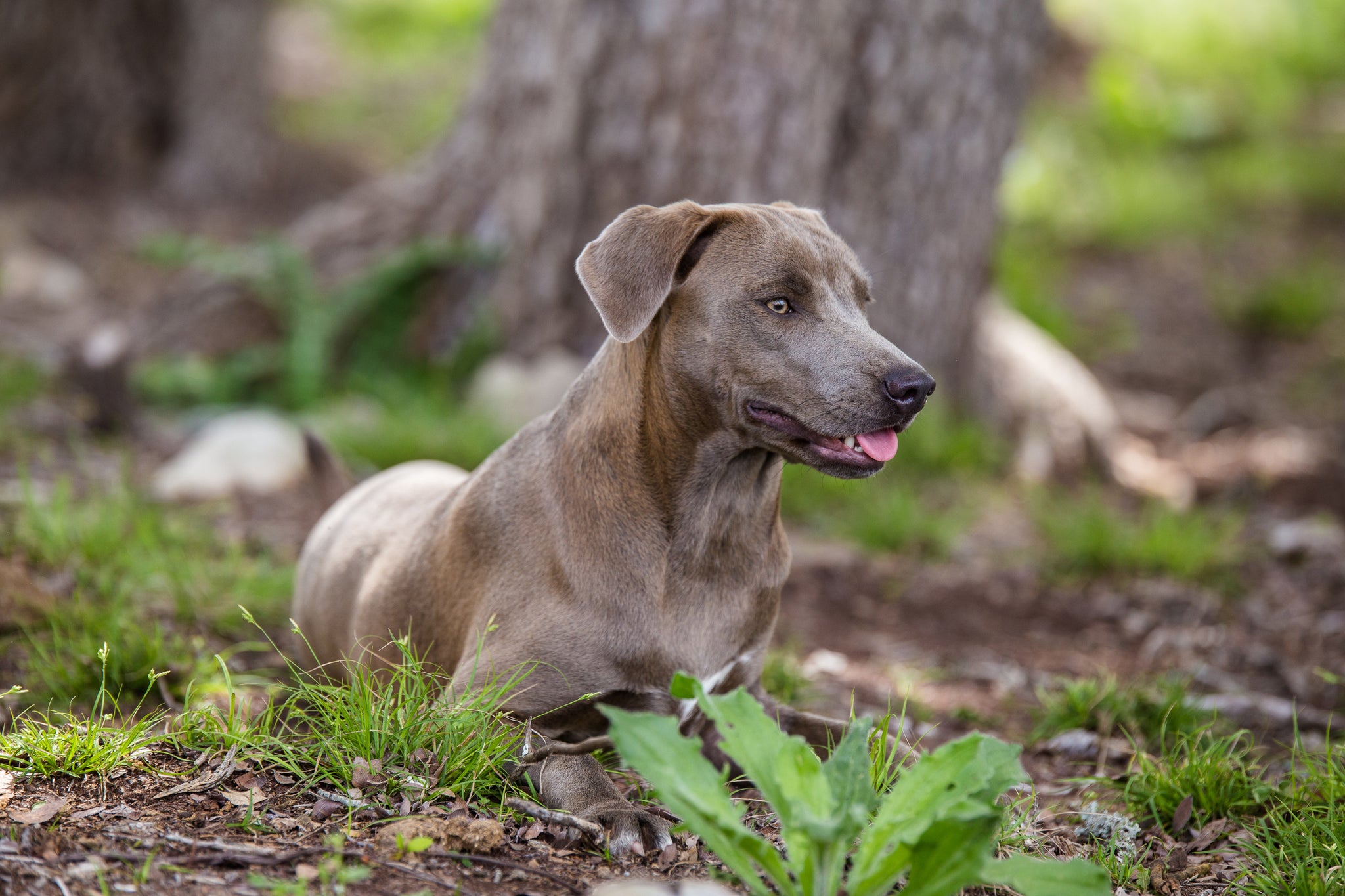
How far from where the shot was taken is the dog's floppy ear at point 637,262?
2.86 metres

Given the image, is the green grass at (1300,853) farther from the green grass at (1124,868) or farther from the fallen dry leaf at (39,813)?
the fallen dry leaf at (39,813)

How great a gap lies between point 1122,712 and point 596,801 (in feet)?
6.26

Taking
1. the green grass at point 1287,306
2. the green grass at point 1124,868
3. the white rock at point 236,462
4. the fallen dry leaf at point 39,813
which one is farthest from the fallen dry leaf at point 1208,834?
the green grass at point 1287,306

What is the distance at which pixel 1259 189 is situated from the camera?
11.0 metres

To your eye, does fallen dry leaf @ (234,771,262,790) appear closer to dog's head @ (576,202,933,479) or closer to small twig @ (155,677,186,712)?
small twig @ (155,677,186,712)

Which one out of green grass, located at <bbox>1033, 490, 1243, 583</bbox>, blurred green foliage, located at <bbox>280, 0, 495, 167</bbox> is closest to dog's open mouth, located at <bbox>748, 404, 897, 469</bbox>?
green grass, located at <bbox>1033, 490, 1243, 583</bbox>

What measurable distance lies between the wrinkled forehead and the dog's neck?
265mm

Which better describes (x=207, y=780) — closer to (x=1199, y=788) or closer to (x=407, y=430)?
(x=1199, y=788)

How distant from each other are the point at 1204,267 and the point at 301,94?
970 centimetres

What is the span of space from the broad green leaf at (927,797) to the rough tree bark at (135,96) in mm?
9006

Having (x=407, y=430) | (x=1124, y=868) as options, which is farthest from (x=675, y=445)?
(x=407, y=430)

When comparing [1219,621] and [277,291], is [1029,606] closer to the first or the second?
[1219,621]

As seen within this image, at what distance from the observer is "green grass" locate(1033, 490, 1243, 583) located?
5238 mm

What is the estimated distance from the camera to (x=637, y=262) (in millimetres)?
2916
